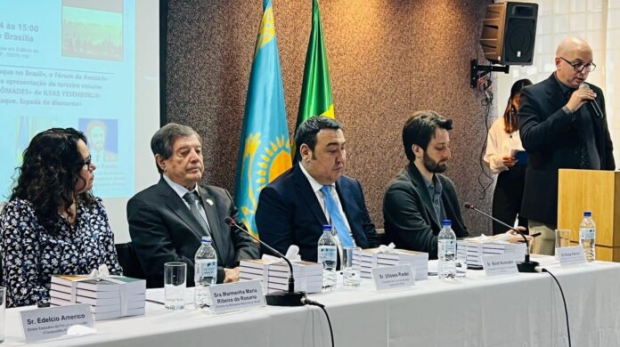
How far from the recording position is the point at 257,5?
514 cm

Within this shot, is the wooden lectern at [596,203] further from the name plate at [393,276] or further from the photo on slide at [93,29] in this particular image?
the photo on slide at [93,29]

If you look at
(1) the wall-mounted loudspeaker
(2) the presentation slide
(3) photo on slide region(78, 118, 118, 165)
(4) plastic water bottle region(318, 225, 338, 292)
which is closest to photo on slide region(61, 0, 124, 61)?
(2) the presentation slide

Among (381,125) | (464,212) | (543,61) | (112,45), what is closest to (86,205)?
(112,45)

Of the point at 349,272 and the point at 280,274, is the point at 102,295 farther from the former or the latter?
the point at 349,272

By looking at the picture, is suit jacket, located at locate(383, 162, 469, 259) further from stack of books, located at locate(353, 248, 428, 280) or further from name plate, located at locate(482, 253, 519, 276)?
stack of books, located at locate(353, 248, 428, 280)

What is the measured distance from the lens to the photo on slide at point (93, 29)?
4.07 meters

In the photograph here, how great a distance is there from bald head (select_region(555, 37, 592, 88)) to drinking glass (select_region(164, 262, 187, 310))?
8.50 ft

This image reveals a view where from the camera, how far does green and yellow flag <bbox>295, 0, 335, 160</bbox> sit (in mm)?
5059

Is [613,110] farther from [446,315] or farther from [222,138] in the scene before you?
[446,315]

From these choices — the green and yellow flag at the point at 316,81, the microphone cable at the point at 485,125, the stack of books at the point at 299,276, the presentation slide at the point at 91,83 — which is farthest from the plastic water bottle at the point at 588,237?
the microphone cable at the point at 485,125

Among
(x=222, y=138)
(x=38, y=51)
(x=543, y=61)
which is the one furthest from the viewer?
(x=543, y=61)

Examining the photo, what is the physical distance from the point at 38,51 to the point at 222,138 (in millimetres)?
1330

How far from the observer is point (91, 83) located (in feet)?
13.6

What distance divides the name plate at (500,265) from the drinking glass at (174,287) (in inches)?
41.9
